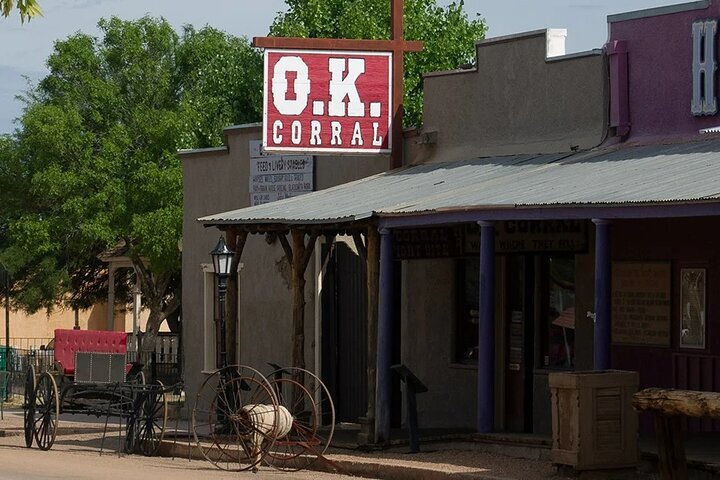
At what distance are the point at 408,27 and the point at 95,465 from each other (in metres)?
25.5

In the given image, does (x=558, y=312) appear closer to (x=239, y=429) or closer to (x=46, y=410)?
(x=239, y=429)

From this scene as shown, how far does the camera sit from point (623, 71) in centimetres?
1741

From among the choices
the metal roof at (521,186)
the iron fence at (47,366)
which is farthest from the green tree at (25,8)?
the iron fence at (47,366)

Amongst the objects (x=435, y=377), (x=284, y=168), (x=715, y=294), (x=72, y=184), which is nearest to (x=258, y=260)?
(x=284, y=168)

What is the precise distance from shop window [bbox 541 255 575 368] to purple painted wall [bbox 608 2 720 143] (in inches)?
73.0

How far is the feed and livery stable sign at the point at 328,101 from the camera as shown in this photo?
64.6 feet

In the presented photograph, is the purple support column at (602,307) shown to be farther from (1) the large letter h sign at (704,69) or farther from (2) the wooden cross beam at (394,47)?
(2) the wooden cross beam at (394,47)

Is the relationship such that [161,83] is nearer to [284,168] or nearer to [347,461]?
[284,168]

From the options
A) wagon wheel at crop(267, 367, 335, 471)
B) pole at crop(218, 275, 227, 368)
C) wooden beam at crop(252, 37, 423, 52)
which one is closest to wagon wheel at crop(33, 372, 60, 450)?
pole at crop(218, 275, 227, 368)

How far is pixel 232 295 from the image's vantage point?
19.2 metres

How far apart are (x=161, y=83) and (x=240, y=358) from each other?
858 inches

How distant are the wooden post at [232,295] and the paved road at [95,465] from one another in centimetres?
159

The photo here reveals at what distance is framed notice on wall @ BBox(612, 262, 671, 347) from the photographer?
Answer: 17.0 metres

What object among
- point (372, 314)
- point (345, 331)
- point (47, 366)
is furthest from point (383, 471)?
point (47, 366)
